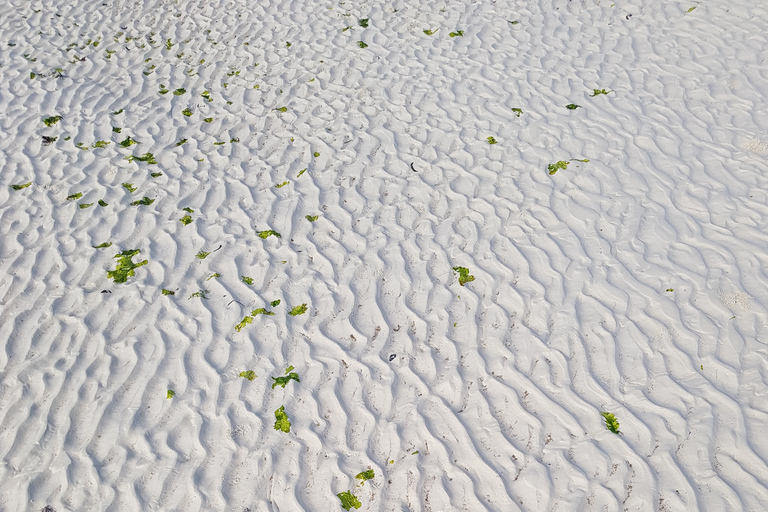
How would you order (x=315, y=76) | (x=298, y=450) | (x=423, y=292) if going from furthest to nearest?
(x=315, y=76) → (x=423, y=292) → (x=298, y=450)

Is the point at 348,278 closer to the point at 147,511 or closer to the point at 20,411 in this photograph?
the point at 147,511

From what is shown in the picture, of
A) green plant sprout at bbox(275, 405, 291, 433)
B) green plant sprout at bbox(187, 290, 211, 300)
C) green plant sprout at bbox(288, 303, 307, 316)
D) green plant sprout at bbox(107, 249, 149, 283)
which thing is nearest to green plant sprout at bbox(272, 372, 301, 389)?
green plant sprout at bbox(275, 405, 291, 433)

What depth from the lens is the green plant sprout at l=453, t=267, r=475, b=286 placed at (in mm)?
4492

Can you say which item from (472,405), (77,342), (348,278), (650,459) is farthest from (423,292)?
(77,342)

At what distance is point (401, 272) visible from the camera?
181 inches

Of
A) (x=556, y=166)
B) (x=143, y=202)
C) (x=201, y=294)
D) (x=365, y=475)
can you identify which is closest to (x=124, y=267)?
(x=201, y=294)

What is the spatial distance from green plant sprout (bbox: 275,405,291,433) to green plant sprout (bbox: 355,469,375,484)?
567 millimetres

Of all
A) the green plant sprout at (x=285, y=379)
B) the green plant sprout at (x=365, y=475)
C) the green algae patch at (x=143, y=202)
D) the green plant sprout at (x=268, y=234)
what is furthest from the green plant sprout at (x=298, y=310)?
the green algae patch at (x=143, y=202)

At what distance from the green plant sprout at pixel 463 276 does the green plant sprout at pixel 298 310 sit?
1.27 meters

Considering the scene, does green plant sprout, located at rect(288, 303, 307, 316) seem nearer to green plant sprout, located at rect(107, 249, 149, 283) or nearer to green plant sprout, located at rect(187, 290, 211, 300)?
green plant sprout, located at rect(187, 290, 211, 300)

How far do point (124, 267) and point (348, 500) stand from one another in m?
2.79

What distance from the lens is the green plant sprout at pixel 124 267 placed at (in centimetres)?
460

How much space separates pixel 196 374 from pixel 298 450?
0.98m

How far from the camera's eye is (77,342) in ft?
13.5
